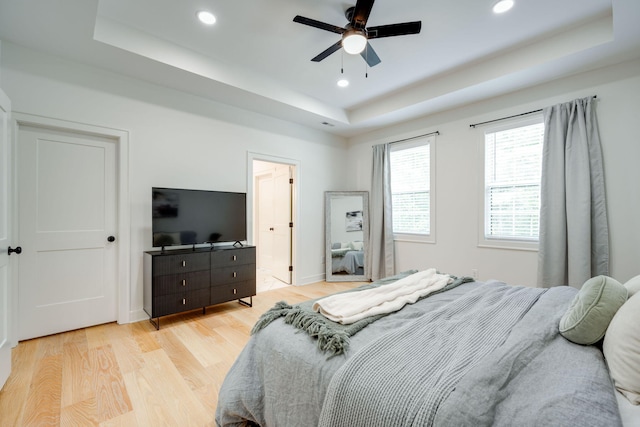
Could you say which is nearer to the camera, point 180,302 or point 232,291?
point 180,302

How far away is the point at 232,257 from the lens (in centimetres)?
349

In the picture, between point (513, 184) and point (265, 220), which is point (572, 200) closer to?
point (513, 184)

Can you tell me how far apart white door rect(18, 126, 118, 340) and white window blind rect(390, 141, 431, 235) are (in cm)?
396

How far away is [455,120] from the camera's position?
13.2 feet

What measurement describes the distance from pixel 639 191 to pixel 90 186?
554 cm

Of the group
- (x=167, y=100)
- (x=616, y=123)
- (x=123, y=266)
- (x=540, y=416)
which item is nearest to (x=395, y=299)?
(x=540, y=416)

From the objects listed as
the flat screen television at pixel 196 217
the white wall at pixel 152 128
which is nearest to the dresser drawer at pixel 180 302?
the white wall at pixel 152 128

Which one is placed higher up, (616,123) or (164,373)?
(616,123)

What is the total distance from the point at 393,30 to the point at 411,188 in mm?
2684

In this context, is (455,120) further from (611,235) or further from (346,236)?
(346,236)

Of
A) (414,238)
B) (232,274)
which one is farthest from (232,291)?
(414,238)

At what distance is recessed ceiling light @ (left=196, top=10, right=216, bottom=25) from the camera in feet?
8.00

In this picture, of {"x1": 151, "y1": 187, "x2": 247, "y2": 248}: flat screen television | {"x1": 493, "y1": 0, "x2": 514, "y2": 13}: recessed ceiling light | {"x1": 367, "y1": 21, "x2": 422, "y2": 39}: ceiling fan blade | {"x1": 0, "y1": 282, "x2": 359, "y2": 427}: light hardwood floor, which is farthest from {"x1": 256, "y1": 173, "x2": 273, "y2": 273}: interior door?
{"x1": 493, "y1": 0, "x2": 514, "y2": 13}: recessed ceiling light

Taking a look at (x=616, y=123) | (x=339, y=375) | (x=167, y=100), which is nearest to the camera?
(x=339, y=375)
